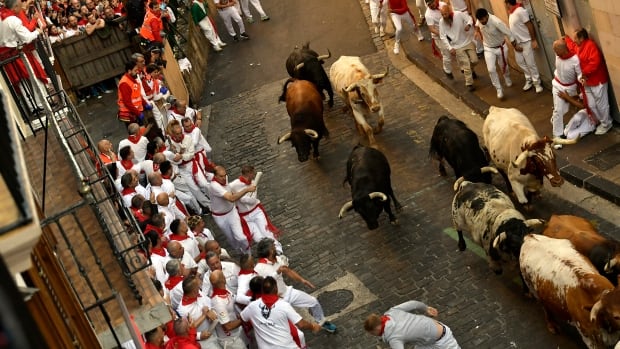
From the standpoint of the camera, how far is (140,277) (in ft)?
34.3

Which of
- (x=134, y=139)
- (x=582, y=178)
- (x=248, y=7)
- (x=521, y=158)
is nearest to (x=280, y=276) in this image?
(x=521, y=158)

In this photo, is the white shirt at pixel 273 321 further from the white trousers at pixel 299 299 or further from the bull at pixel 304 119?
the bull at pixel 304 119

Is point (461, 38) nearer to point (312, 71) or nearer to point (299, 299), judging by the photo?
point (312, 71)

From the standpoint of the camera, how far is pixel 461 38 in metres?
19.1

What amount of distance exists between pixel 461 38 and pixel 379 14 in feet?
15.2

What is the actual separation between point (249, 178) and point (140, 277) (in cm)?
433

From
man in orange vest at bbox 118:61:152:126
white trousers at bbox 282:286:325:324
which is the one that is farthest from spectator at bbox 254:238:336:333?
man in orange vest at bbox 118:61:152:126

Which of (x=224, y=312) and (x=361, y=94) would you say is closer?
(x=224, y=312)

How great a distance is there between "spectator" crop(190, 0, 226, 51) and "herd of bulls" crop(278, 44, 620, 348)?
602 cm

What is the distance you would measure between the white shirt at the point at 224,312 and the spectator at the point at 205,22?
48.3 ft

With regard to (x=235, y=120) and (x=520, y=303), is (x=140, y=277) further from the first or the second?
(x=235, y=120)

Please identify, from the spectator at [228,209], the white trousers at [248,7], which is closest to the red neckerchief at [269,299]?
the spectator at [228,209]

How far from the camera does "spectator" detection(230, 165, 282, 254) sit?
1460 cm

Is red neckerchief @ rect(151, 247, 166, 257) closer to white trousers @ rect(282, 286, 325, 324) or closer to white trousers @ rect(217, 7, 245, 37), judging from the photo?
white trousers @ rect(282, 286, 325, 324)
